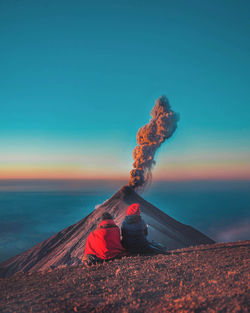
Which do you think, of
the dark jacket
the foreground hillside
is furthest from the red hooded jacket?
the dark jacket

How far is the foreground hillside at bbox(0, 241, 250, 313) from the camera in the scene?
Answer: 4.24 meters

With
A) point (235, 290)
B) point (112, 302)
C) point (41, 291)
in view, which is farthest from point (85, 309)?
point (235, 290)

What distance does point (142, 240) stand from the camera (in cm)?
854

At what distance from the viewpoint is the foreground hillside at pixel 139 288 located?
167 inches

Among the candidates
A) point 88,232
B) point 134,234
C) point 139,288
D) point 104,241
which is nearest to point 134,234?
point 134,234

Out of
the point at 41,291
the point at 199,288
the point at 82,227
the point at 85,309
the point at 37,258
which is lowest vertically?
the point at 37,258

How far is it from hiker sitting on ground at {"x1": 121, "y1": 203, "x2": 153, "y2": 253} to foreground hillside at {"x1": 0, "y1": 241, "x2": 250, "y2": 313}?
88 centimetres

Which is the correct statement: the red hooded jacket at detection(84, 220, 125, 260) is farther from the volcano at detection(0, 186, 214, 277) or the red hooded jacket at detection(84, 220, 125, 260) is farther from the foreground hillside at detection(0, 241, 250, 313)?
the volcano at detection(0, 186, 214, 277)

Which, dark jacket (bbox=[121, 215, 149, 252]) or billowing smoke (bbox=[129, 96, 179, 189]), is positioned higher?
billowing smoke (bbox=[129, 96, 179, 189])

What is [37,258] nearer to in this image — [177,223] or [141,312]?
[177,223]

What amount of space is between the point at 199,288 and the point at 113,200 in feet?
59.5

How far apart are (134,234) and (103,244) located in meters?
1.26

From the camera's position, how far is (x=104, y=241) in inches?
301

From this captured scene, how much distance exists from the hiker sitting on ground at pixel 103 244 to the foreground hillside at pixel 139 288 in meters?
0.43
